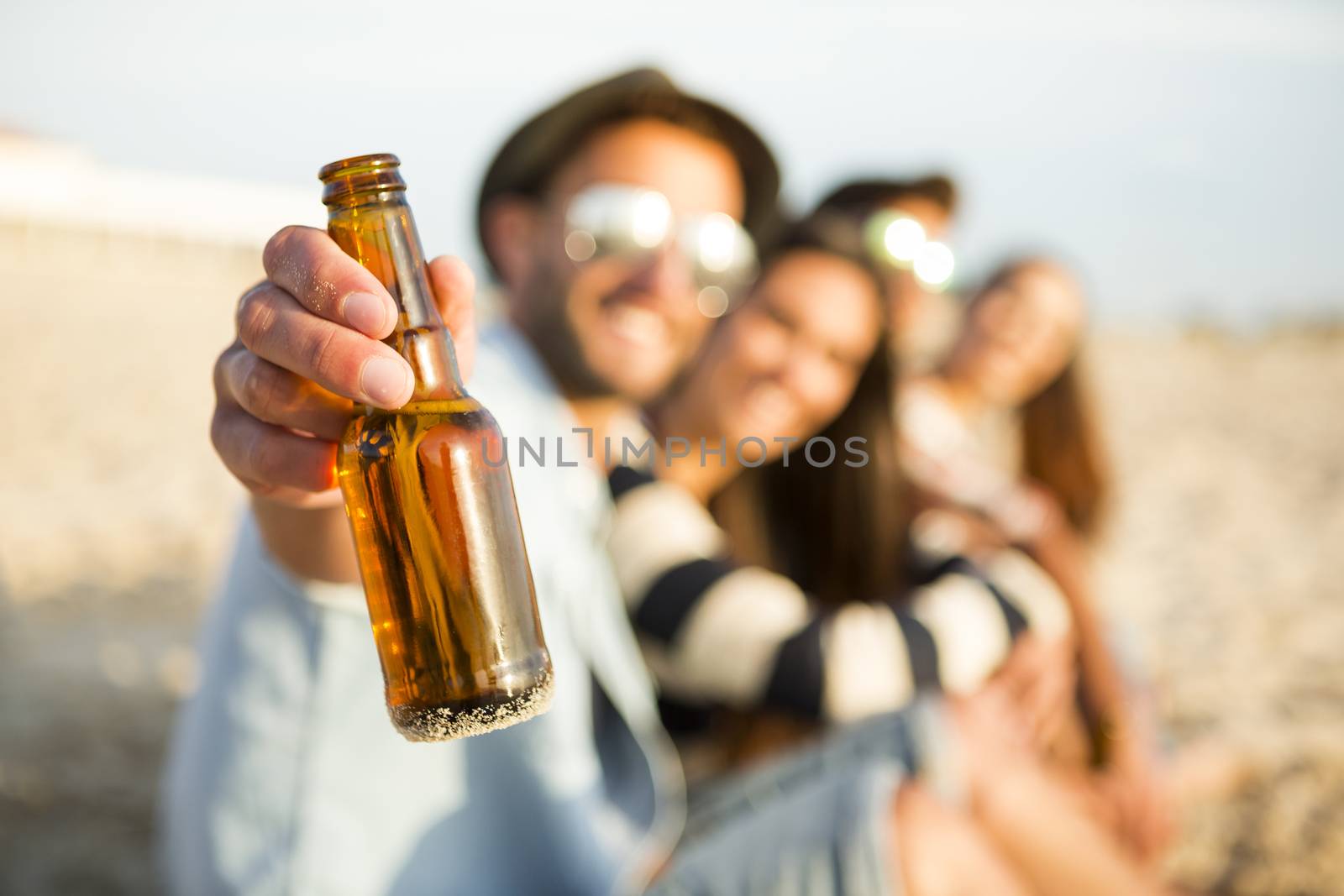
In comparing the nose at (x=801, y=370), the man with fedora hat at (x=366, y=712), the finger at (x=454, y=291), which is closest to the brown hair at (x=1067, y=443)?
the nose at (x=801, y=370)

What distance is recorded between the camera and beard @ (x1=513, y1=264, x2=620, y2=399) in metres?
2.68

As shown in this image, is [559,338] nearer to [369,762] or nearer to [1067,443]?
[369,762]

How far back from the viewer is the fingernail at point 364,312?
918 millimetres

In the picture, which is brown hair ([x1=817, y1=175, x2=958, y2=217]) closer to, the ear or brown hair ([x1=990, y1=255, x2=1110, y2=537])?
brown hair ([x1=990, y1=255, x2=1110, y2=537])

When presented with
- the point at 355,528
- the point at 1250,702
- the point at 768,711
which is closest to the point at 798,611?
the point at 768,711

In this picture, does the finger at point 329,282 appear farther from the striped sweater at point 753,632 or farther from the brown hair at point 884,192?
the brown hair at point 884,192

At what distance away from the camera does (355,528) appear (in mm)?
1071

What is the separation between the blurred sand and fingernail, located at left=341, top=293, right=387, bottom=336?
263 centimetres

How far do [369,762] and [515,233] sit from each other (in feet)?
5.59

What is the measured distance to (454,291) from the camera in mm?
1072

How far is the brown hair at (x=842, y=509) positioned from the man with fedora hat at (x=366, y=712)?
1.08 m

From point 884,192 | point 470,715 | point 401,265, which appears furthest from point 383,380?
point 884,192

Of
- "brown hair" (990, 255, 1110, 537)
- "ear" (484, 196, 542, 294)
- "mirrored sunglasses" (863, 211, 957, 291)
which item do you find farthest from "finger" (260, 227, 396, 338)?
"brown hair" (990, 255, 1110, 537)

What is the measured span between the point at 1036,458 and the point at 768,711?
2.82m
